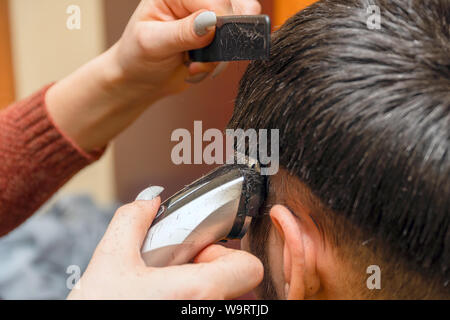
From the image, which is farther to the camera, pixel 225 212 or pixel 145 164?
pixel 145 164

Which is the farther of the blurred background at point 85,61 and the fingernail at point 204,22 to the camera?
the blurred background at point 85,61

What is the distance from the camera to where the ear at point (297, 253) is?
525 millimetres

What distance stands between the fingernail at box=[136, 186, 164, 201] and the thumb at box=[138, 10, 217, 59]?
210 millimetres

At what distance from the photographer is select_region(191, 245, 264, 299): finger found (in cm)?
48

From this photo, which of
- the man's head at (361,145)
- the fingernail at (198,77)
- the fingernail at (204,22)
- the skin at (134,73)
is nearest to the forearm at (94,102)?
the skin at (134,73)

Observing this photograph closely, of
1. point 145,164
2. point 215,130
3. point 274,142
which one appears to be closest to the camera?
point 274,142

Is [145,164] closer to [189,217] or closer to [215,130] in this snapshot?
[215,130]

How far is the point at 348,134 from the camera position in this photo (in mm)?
464

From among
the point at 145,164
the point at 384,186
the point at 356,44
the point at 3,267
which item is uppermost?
the point at 356,44

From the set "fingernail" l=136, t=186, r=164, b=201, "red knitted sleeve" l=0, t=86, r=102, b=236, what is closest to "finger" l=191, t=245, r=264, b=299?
"fingernail" l=136, t=186, r=164, b=201

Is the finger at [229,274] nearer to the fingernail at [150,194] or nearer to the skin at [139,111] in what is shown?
the skin at [139,111]

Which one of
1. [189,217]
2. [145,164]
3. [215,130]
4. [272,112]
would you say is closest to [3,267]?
[145,164]

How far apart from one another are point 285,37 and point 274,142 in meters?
0.13

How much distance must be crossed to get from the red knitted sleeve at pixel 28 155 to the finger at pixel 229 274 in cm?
48
